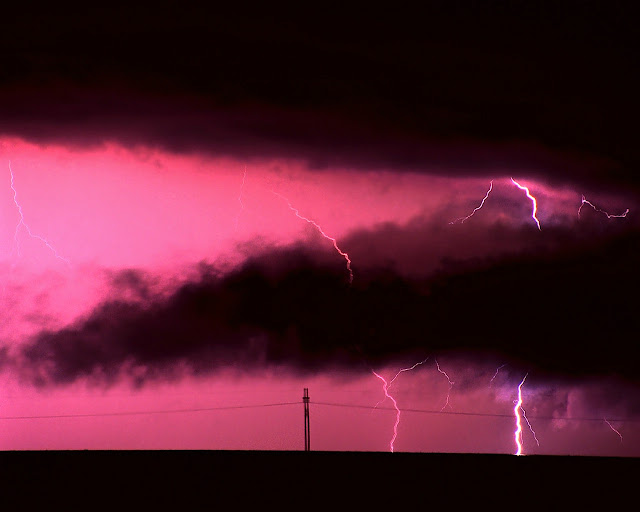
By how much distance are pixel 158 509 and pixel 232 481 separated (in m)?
1.01

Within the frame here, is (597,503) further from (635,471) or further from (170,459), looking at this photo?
(170,459)

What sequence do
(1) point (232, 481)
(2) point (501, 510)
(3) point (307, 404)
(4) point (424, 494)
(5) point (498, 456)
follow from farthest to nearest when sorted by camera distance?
(3) point (307, 404) < (5) point (498, 456) < (1) point (232, 481) < (4) point (424, 494) < (2) point (501, 510)

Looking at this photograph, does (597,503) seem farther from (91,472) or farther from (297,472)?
(91,472)

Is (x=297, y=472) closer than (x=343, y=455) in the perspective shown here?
Yes

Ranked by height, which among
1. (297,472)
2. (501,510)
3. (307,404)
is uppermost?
(307,404)

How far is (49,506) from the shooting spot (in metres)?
5.70

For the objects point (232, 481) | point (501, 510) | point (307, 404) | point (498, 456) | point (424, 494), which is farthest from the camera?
point (307, 404)

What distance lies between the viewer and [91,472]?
273 inches

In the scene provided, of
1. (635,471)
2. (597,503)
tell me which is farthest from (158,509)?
(635,471)

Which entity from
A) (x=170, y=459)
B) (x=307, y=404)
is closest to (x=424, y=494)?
(x=170, y=459)

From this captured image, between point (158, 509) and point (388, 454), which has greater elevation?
point (388, 454)

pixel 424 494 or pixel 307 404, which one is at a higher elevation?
pixel 307 404

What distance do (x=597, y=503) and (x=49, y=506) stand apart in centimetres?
393

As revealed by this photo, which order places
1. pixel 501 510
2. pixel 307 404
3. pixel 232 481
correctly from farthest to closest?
pixel 307 404 → pixel 232 481 → pixel 501 510
